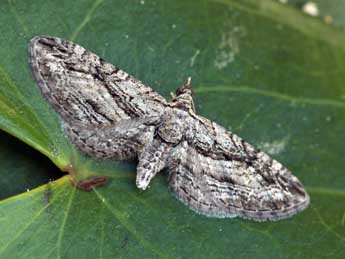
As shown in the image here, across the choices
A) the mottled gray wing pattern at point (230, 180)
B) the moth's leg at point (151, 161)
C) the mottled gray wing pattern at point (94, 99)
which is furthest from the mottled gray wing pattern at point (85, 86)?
the mottled gray wing pattern at point (230, 180)

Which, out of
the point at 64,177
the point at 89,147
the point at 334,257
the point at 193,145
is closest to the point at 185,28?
the point at 193,145

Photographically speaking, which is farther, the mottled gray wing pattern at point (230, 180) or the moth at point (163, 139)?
the mottled gray wing pattern at point (230, 180)

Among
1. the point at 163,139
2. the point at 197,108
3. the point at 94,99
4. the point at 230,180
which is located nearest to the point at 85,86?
the point at 94,99

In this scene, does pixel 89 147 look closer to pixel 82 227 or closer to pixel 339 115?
pixel 82 227

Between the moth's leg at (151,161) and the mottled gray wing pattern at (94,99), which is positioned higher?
the mottled gray wing pattern at (94,99)

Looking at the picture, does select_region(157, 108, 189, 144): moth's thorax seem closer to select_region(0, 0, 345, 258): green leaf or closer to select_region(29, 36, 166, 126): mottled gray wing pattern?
select_region(29, 36, 166, 126): mottled gray wing pattern

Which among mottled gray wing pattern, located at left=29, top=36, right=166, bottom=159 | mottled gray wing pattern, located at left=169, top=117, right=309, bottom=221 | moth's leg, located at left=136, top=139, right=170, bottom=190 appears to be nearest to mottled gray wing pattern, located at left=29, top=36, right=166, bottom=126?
mottled gray wing pattern, located at left=29, top=36, right=166, bottom=159

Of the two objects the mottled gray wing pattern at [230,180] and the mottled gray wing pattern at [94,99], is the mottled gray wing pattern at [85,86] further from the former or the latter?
the mottled gray wing pattern at [230,180]
